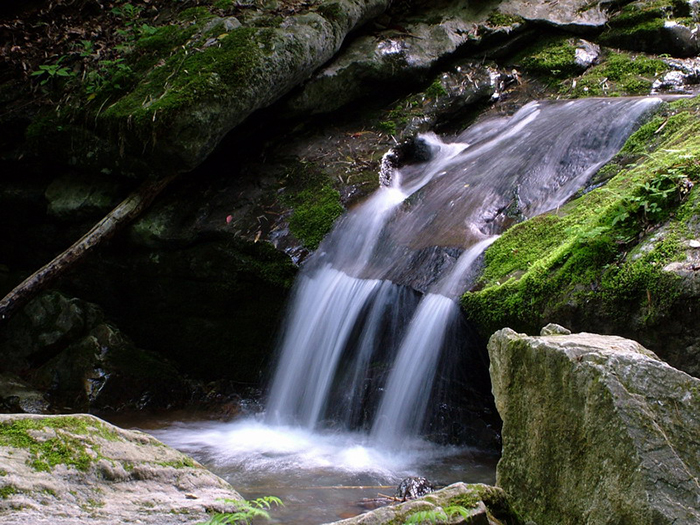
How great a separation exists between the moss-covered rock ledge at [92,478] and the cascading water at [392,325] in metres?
1.05

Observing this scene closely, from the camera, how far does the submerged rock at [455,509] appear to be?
2236 mm

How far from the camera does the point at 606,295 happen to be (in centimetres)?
343

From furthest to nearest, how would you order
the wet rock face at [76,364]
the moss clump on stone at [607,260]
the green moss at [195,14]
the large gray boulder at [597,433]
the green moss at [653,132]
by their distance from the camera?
the green moss at [195,14], the wet rock face at [76,364], the green moss at [653,132], the moss clump on stone at [607,260], the large gray boulder at [597,433]

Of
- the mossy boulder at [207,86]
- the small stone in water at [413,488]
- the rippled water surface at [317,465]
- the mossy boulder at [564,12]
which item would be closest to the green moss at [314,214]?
the mossy boulder at [207,86]

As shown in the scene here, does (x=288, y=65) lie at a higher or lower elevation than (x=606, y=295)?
higher

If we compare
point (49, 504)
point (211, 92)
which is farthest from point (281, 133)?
point (49, 504)

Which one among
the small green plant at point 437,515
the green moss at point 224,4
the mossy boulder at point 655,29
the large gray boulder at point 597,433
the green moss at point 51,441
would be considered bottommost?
the green moss at point 51,441

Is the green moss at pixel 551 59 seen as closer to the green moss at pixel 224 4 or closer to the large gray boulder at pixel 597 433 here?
the green moss at pixel 224 4

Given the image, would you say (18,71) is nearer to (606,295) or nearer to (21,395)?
(21,395)

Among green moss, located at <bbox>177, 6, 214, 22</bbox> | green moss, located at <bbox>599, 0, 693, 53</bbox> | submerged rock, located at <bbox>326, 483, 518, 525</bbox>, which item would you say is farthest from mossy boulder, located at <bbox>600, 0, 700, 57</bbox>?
submerged rock, located at <bbox>326, 483, 518, 525</bbox>

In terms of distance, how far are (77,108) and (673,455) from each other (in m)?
7.05

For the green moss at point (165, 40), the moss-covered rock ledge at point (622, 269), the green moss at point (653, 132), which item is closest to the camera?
the moss-covered rock ledge at point (622, 269)

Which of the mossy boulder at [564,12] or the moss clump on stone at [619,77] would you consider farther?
the mossy boulder at [564,12]

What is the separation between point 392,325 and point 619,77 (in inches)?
199
